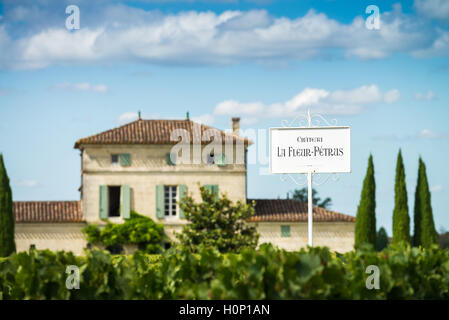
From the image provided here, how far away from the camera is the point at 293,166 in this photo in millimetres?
17203

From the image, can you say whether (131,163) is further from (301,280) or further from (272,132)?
(301,280)

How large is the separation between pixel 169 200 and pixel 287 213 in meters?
5.69

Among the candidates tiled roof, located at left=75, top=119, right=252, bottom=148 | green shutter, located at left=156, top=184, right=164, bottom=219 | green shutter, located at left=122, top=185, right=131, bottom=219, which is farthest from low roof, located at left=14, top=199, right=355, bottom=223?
green shutter, located at left=156, top=184, right=164, bottom=219

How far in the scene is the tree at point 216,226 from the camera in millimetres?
27906

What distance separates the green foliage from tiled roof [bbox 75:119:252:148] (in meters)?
3.53

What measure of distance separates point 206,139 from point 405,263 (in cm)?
2616

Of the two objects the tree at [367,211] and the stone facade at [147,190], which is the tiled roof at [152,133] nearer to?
the stone facade at [147,190]

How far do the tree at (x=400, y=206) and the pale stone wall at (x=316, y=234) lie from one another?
2.64m

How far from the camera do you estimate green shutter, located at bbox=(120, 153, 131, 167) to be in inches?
1298

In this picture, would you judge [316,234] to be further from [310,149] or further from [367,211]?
[310,149]

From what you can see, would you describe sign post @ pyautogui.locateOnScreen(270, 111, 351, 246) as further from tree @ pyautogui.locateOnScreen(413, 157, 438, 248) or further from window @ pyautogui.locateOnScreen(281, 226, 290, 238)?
window @ pyautogui.locateOnScreen(281, 226, 290, 238)

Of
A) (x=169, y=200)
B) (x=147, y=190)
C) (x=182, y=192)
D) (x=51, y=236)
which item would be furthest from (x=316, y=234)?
(x=51, y=236)

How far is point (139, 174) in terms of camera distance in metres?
32.9

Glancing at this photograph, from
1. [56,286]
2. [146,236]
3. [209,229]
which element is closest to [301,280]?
[56,286]
